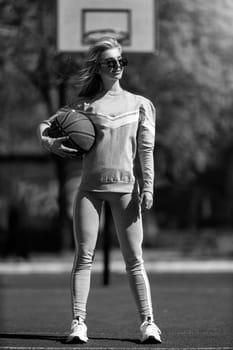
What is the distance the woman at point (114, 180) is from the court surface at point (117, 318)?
0.32m

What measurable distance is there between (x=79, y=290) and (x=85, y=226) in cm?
40

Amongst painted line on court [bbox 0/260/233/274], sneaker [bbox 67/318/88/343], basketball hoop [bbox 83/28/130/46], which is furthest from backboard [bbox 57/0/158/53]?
sneaker [bbox 67/318/88/343]

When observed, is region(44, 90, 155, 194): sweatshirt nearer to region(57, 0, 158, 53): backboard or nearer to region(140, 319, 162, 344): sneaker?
→ region(140, 319, 162, 344): sneaker

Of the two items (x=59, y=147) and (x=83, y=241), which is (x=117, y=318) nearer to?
(x=83, y=241)

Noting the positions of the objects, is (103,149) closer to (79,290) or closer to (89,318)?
(79,290)

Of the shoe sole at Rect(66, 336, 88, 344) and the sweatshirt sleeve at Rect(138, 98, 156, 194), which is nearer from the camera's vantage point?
the shoe sole at Rect(66, 336, 88, 344)

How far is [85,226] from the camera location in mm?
6586

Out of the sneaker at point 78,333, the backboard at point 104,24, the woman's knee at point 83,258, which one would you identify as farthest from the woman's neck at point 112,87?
the backboard at point 104,24

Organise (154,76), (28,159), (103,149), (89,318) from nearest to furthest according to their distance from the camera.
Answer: (103,149)
(89,318)
(154,76)
(28,159)

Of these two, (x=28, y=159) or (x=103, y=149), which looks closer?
(x=103, y=149)

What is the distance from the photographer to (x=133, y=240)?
6.62m

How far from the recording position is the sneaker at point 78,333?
6.45 metres

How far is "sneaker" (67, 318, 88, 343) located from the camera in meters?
6.45

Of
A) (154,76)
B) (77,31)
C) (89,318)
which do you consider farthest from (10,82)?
(89,318)
